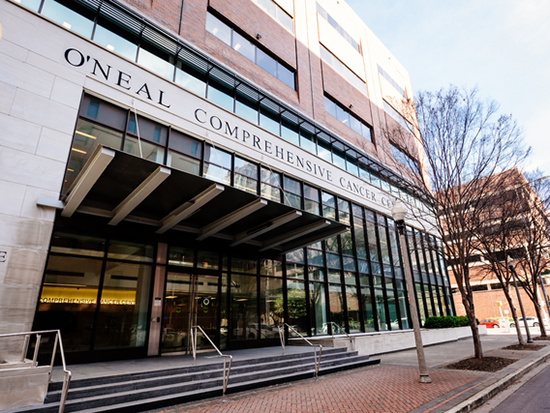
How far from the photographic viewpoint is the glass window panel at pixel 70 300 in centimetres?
786

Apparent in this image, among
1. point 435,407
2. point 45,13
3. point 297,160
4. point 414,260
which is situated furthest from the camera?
point 414,260

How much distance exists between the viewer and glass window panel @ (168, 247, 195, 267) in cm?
1062

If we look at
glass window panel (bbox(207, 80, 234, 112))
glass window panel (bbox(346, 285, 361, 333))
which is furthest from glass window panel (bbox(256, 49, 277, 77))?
glass window panel (bbox(346, 285, 361, 333))

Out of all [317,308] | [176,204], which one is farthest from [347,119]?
[176,204]

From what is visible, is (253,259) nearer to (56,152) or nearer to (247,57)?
(56,152)

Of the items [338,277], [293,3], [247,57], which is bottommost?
[338,277]

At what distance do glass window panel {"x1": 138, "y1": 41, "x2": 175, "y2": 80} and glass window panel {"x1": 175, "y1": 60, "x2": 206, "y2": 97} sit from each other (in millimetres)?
304

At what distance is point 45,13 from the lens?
9.44 metres

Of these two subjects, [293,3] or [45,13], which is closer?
[45,13]

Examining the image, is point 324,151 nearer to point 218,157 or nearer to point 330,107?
point 330,107

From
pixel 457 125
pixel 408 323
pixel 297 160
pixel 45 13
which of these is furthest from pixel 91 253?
pixel 408 323

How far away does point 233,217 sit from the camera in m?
9.86

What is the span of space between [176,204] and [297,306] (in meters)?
7.85

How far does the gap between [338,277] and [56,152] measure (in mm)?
13165
